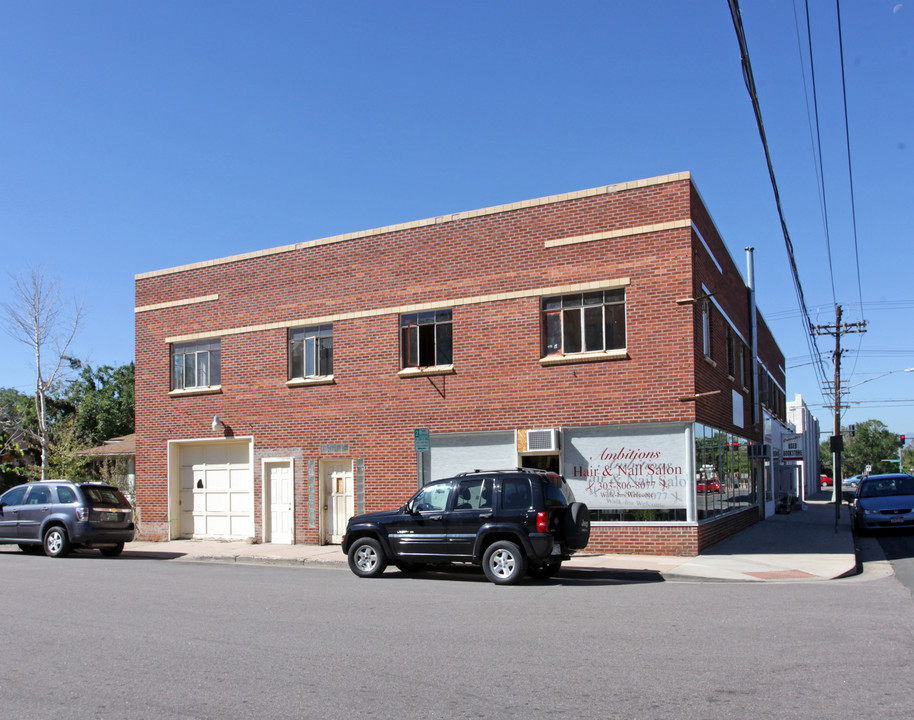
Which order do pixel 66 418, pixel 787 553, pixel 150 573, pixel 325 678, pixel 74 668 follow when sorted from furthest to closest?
pixel 66 418 → pixel 787 553 → pixel 150 573 → pixel 74 668 → pixel 325 678

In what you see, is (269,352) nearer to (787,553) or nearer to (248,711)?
(787,553)

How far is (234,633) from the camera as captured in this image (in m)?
8.74

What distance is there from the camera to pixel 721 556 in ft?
51.9

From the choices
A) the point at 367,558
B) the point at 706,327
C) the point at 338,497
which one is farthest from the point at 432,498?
the point at 706,327

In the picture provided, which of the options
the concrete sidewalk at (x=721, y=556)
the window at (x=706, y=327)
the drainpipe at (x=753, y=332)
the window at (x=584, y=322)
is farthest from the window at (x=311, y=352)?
the drainpipe at (x=753, y=332)

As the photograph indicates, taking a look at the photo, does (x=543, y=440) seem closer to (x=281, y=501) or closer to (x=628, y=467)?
(x=628, y=467)

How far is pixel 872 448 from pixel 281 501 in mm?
88436

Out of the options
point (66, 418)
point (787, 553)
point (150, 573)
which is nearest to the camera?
point (150, 573)

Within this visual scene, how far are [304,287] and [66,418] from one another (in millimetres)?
25640

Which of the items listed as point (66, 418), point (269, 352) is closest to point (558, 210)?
point (269, 352)

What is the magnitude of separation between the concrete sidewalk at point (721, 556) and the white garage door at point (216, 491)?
518mm

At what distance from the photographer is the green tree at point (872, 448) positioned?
A: 9275 cm

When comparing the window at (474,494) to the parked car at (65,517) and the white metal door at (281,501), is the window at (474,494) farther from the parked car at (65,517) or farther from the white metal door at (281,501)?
the parked car at (65,517)

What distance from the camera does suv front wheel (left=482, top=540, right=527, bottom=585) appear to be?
41.6 feet
